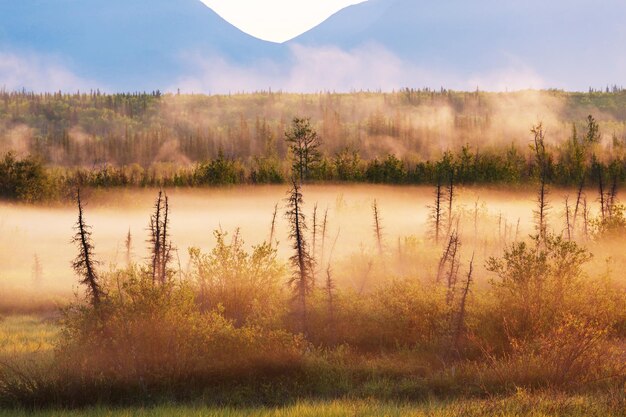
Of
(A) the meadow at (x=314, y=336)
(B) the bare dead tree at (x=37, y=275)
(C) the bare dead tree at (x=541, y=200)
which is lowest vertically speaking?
(B) the bare dead tree at (x=37, y=275)

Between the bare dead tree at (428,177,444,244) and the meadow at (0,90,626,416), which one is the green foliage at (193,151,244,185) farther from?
the meadow at (0,90,626,416)

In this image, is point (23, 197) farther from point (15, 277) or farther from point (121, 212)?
point (15, 277)

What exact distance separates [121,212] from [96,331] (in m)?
120

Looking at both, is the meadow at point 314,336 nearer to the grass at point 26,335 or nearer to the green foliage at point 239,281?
the green foliage at point 239,281

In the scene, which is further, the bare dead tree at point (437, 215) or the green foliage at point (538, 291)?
the bare dead tree at point (437, 215)

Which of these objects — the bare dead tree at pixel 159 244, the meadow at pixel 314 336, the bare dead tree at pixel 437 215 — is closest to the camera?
the meadow at pixel 314 336

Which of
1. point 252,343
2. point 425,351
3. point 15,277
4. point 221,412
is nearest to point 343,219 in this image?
point 15,277

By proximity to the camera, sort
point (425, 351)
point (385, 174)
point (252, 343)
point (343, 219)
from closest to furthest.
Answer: point (252, 343) < point (425, 351) < point (343, 219) < point (385, 174)

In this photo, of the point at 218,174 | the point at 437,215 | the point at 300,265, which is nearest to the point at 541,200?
the point at 437,215

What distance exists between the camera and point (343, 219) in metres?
109

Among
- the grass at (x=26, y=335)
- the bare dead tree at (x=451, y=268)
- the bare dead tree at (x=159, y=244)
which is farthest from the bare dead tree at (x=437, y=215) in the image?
the grass at (x=26, y=335)

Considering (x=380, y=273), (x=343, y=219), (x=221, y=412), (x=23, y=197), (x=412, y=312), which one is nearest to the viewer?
(x=221, y=412)

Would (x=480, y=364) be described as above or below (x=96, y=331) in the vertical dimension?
below

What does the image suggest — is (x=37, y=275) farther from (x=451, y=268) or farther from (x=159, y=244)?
(x=451, y=268)
